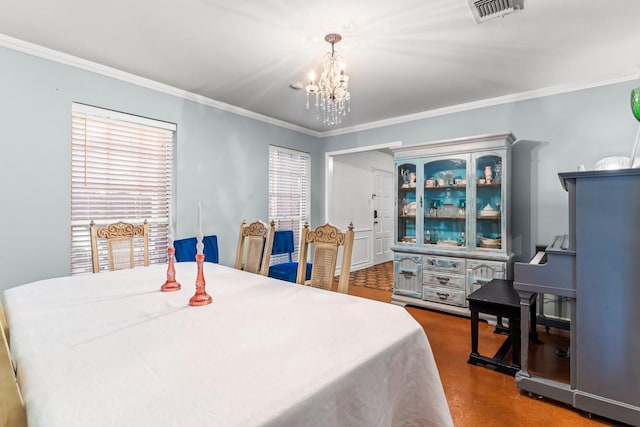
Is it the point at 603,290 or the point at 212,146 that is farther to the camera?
the point at 212,146

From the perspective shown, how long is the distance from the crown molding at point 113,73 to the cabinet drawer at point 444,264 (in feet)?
9.34

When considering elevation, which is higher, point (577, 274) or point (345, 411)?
point (577, 274)

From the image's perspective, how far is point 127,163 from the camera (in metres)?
3.11

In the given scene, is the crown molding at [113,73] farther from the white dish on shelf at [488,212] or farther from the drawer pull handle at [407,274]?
the white dish on shelf at [488,212]

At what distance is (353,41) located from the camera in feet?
7.79

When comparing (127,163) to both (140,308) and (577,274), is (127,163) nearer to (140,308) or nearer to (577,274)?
(140,308)

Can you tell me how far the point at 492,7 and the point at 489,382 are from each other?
2.54 meters

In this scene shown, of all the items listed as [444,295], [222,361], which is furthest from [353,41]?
[444,295]

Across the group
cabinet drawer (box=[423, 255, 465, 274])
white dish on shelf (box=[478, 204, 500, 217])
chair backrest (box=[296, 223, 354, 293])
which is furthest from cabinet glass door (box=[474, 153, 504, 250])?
chair backrest (box=[296, 223, 354, 293])

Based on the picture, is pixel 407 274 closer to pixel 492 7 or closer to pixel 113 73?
pixel 492 7

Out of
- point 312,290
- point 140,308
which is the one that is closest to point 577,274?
point 312,290

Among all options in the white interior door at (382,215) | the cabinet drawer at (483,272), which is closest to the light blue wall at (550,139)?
the cabinet drawer at (483,272)

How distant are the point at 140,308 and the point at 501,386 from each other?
7.75 ft

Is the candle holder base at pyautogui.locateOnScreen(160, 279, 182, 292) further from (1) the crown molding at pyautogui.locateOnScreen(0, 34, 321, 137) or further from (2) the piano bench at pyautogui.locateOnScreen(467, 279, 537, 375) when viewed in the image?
(1) the crown molding at pyautogui.locateOnScreen(0, 34, 321, 137)
